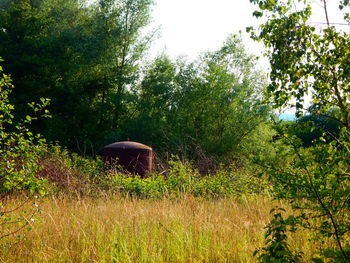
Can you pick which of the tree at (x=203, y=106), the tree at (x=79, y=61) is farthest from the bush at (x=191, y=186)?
the tree at (x=79, y=61)

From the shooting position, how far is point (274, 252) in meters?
2.61

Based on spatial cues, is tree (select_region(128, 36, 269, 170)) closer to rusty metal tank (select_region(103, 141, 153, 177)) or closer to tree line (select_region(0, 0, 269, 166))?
tree line (select_region(0, 0, 269, 166))

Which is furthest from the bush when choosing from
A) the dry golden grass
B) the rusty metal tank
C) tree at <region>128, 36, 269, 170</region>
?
tree at <region>128, 36, 269, 170</region>

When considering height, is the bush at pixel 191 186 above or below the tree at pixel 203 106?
below

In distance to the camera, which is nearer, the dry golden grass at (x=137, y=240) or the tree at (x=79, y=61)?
the dry golden grass at (x=137, y=240)

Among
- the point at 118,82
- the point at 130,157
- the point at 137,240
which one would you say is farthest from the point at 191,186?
the point at 118,82

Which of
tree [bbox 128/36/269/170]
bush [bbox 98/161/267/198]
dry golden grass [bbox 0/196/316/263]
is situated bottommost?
dry golden grass [bbox 0/196/316/263]

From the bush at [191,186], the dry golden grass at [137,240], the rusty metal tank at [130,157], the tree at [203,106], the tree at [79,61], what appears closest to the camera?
the dry golden grass at [137,240]

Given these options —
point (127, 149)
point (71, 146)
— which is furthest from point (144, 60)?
point (127, 149)

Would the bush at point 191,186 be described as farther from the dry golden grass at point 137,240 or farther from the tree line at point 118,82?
the tree line at point 118,82

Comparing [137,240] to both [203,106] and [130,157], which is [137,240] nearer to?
[130,157]

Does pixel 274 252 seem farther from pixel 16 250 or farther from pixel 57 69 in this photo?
pixel 57 69

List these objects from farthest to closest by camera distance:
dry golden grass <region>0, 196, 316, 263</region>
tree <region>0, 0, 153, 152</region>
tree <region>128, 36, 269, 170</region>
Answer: tree <region>0, 0, 153, 152</region>, tree <region>128, 36, 269, 170</region>, dry golden grass <region>0, 196, 316, 263</region>

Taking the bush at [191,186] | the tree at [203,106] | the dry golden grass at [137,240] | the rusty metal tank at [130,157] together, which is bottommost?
the dry golden grass at [137,240]
